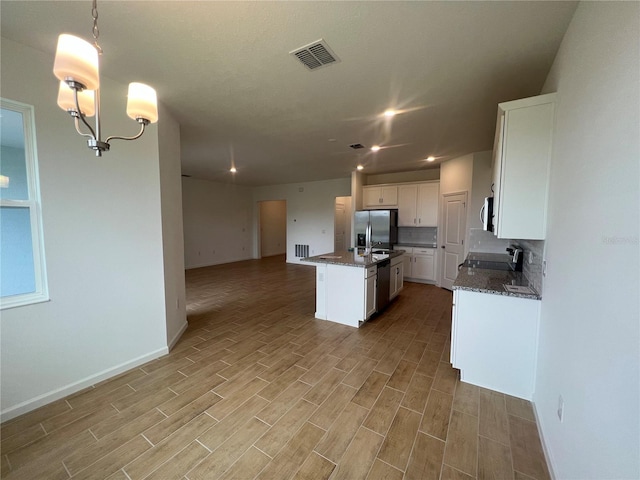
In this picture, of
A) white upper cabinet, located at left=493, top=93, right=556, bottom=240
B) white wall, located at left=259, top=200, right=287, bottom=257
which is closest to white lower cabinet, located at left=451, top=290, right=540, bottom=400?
white upper cabinet, located at left=493, top=93, right=556, bottom=240

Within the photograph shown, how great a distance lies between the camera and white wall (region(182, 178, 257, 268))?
24.7 ft

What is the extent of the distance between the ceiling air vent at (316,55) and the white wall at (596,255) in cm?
148

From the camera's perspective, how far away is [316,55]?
1911mm

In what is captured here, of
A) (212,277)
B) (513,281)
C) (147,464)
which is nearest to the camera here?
(147,464)

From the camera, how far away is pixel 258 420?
72.5 inches

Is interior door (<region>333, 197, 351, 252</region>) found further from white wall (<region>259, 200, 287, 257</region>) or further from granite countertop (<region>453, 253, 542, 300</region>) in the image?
granite countertop (<region>453, 253, 542, 300</region>)

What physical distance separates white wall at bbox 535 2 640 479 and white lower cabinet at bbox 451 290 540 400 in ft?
1.20

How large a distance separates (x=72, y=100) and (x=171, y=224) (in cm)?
184

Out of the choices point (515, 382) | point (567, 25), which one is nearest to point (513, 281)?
point (515, 382)

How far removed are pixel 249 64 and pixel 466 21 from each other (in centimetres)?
158

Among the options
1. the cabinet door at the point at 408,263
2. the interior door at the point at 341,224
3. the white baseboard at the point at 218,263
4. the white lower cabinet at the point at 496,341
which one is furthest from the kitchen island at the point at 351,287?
the white baseboard at the point at 218,263

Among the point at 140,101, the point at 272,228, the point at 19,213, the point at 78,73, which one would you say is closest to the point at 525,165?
the point at 140,101

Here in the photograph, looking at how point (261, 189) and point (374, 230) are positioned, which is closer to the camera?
point (374, 230)

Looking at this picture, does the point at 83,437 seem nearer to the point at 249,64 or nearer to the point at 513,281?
the point at 249,64
